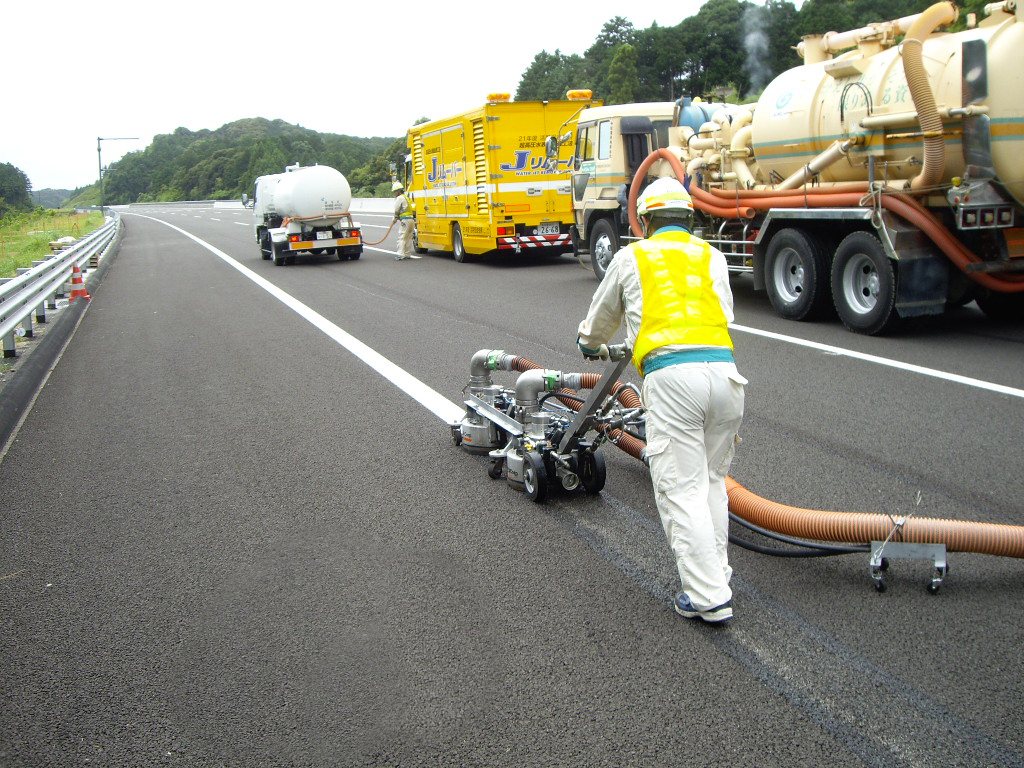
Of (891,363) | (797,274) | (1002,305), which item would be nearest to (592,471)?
(891,363)

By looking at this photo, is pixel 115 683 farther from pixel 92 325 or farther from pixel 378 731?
pixel 92 325

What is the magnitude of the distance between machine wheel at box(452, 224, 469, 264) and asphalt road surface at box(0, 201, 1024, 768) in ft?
43.1

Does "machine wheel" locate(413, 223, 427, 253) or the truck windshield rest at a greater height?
the truck windshield

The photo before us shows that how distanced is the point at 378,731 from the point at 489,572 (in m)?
1.33

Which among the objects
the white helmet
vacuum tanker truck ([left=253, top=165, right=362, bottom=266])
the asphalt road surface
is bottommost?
the asphalt road surface

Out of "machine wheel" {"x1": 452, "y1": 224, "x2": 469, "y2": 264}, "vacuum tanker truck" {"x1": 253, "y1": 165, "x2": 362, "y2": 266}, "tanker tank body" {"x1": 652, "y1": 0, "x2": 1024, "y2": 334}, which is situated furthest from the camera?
"vacuum tanker truck" {"x1": 253, "y1": 165, "x2": 362, "y2": 266}

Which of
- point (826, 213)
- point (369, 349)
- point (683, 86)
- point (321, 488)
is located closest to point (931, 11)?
point (826, 213)

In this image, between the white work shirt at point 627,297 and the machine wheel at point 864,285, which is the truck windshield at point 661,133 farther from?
the white work shirt at point 627,297

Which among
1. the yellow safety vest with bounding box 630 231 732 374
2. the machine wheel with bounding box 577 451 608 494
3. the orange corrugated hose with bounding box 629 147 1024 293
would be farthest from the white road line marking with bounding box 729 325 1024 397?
the yellow safety vest with bounding box 630 231 732 374

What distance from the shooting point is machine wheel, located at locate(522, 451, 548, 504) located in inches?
207

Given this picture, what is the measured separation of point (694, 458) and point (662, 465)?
135mm

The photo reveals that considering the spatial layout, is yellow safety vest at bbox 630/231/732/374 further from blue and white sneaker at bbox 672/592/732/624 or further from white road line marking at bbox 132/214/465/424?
white road line marking at bbox 132/214/465/424

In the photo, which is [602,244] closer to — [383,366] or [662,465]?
[383,366]

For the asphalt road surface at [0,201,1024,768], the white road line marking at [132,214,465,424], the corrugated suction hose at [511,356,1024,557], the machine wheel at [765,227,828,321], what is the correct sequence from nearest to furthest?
1. the asphalt road surface at [0,201,1024,768]
2. the corrugated suction hose at [511,356,1024,557]
3. the white road line marking at [132,214,465,424]
4. the machine wheel at [765,227,828,321]
